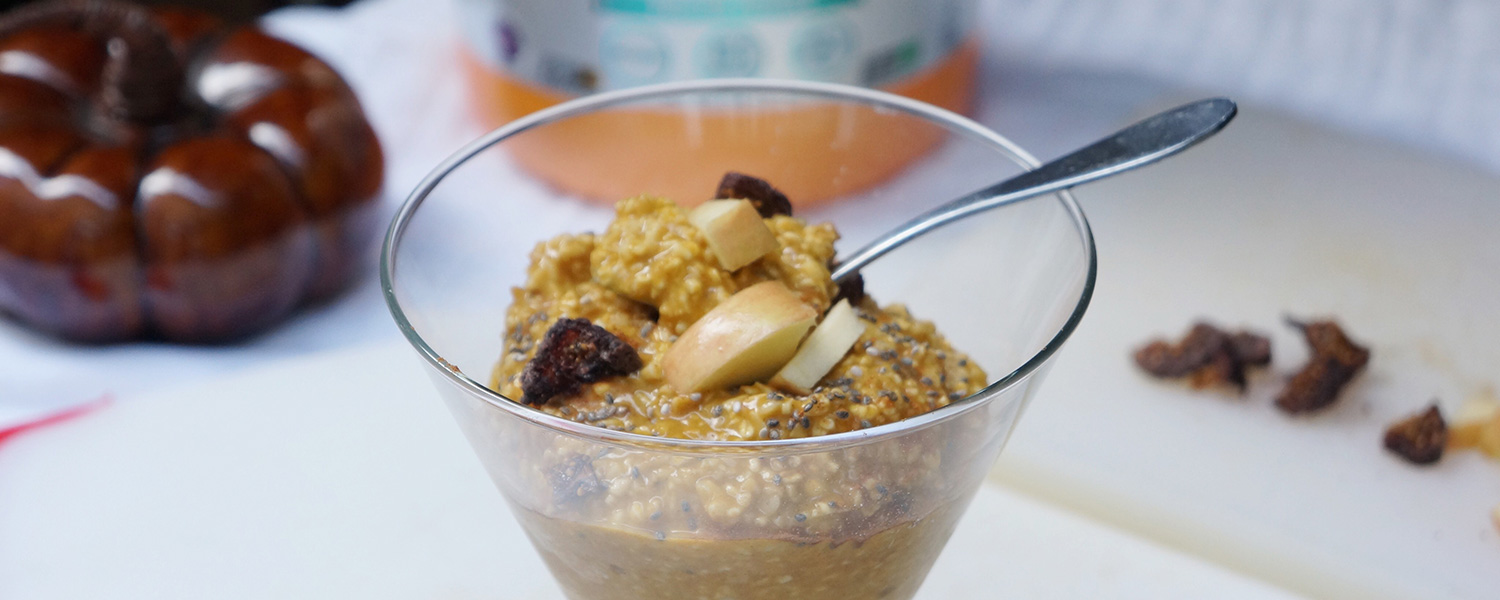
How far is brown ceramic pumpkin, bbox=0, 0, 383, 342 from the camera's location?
1344 millimetres

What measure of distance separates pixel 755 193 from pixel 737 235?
0.11 meters

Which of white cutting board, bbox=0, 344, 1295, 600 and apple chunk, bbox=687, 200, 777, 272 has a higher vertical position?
apple chunk, bbox=687, 200, 777, 272

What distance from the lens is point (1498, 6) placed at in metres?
→ 1.91

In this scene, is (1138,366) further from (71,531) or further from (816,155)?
(71,531)

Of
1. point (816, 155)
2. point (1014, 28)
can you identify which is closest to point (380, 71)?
point (1014, 28)

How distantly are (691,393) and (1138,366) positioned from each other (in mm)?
781

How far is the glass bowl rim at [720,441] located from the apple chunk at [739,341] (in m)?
0.07

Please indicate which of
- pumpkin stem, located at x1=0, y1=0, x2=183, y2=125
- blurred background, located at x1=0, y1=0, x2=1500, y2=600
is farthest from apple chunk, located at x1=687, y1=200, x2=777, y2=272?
pumpkin stem, located at x1=0, y1=0, x2=183, y2=125

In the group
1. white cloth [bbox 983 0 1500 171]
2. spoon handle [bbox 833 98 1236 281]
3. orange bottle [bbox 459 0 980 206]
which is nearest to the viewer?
spoon handle [bbox 833 98 1236 281]

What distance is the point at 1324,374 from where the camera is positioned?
1.31m

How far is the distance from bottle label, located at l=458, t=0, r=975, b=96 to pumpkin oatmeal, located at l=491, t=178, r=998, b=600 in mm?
580

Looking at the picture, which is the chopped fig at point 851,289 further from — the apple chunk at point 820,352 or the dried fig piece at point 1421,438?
the dried fig piece at point 1421,438

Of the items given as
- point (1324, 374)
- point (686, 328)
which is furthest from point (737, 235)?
point (1324, 374)

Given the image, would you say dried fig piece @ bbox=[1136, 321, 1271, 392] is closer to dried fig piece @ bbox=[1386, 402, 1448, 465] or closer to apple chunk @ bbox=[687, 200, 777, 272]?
dried fig piece @ bbox=[1386, 402, 1448, 465]
